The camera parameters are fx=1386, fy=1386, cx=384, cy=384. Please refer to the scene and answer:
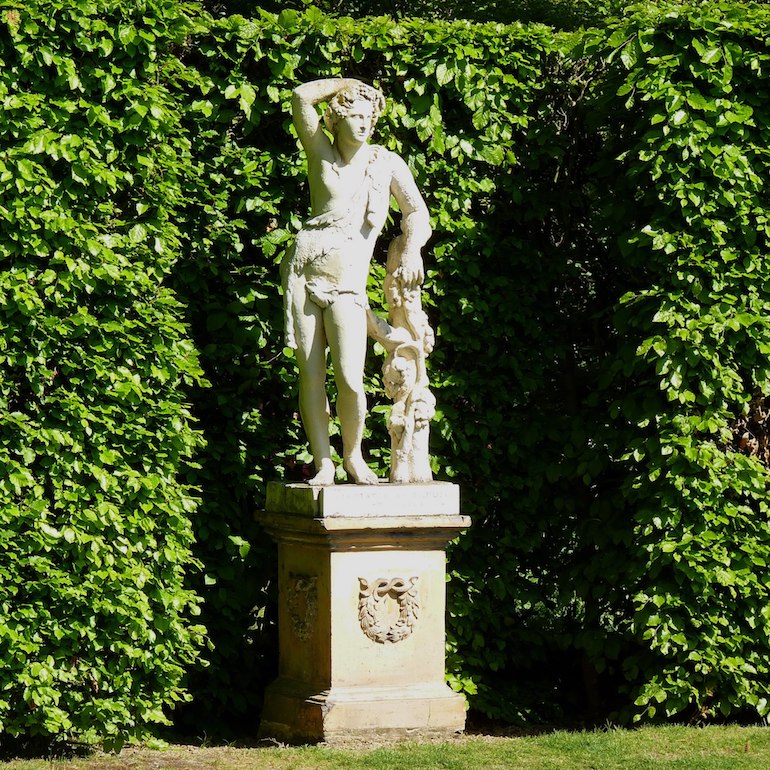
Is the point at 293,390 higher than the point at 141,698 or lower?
higher

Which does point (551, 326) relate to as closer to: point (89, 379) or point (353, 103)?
point (353, 103)

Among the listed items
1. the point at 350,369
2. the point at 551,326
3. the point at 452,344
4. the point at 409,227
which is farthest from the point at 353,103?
the point at 551,326

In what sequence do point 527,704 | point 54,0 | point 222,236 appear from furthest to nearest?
point 527,704
point 222,236
point 54,0


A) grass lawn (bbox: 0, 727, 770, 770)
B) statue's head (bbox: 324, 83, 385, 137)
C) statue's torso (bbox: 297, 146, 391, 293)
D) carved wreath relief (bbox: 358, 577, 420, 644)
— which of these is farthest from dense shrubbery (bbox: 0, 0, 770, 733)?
carved wreath relief (bbox: 358, 577, 420, 644)

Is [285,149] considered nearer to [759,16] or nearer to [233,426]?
[233,426]

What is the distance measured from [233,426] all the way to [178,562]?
839 mm

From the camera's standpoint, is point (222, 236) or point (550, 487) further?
point (550, 487)

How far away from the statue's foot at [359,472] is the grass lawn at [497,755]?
1.23 meters

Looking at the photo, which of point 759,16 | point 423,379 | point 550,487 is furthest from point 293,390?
point 759,16

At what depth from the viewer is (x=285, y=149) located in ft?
23.9

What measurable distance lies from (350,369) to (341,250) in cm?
56

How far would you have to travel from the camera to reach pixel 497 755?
6242 mm

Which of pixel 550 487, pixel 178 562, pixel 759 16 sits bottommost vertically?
pixel 178 562

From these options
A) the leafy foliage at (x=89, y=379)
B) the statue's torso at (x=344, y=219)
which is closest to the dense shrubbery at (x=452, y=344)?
the leafy foliage at (x=89, y=379)
